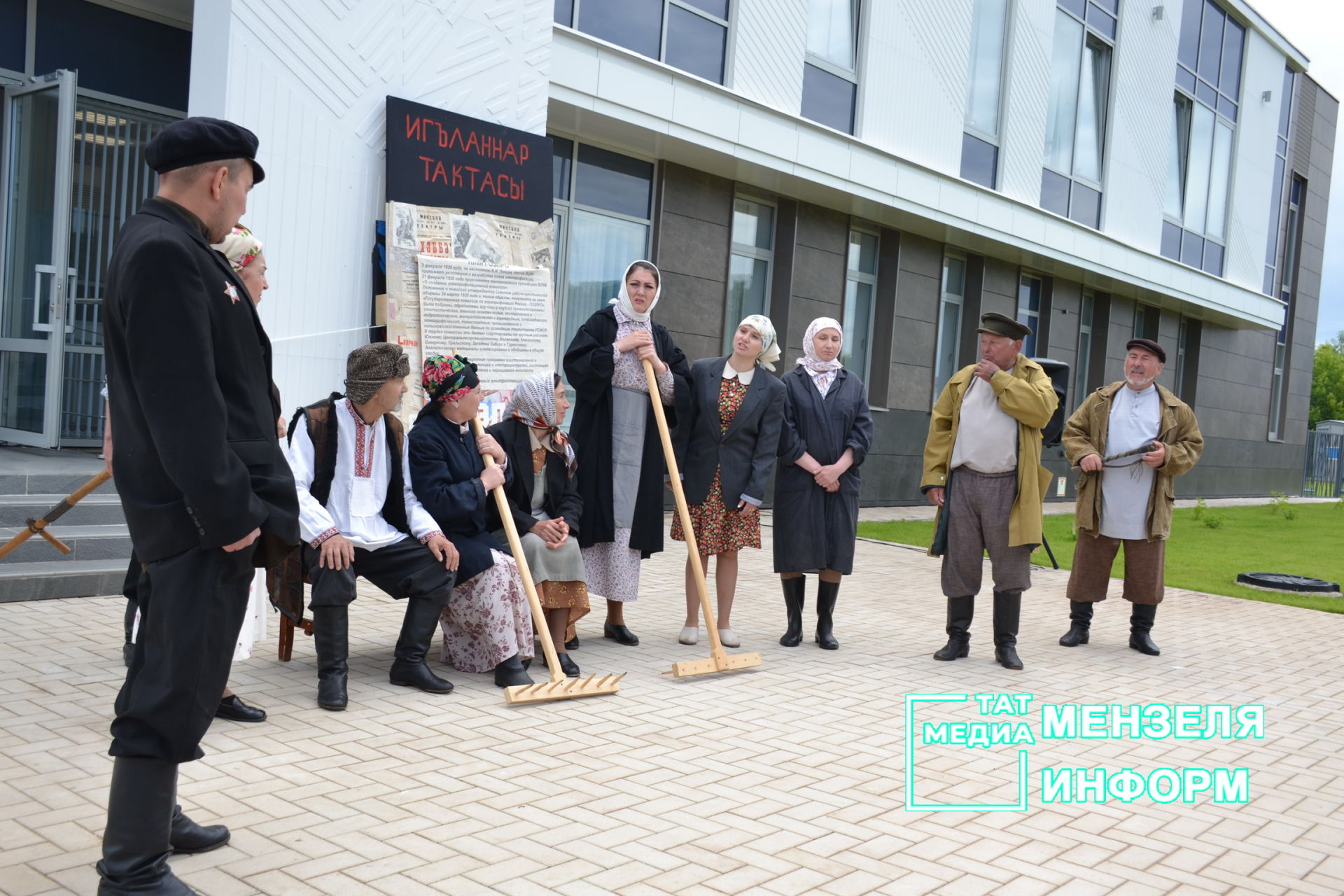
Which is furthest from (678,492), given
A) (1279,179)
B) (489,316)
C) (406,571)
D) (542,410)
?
(1279,179)

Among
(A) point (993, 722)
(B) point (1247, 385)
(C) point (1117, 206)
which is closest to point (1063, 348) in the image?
(C) point (1117, 206)

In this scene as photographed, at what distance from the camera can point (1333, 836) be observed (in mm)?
4027

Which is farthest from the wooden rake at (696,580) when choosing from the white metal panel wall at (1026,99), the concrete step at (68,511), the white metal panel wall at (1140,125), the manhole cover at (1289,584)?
the white metal panel wall at (1140,125)

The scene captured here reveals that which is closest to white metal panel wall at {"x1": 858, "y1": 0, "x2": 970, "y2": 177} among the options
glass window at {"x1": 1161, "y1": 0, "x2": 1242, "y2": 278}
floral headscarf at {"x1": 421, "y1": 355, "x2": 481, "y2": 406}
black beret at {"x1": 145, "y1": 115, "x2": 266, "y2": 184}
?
glass window at {"x1": 1161, "y1": 0, "x2": 1242, "y2": 278}

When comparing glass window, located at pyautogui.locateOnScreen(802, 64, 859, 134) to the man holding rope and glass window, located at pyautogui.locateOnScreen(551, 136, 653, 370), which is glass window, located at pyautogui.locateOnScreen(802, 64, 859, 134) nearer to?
glass window, located at pyautogui.locateOnScreen(551, 136, 653, 370)

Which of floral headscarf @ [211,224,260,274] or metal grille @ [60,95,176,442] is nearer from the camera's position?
floral headscarf @ [211,224,260,274]

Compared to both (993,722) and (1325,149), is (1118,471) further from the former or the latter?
(1325,149)

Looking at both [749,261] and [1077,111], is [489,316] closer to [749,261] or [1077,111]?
[749,261]

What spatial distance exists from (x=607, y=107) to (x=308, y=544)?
7.31 metres

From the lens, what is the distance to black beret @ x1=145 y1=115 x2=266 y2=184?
Result: 2850 millimetres

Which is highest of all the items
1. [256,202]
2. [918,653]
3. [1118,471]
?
[256,202]

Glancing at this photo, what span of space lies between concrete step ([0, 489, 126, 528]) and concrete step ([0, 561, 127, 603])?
0.98 ft

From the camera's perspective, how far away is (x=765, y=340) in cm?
664

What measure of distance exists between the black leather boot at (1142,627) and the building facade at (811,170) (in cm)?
564
